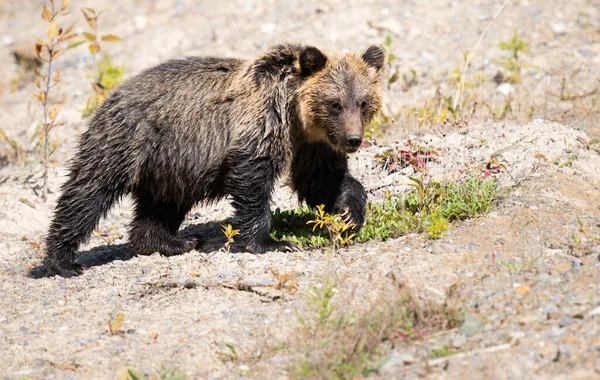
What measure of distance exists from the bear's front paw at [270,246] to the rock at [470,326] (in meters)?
2.13

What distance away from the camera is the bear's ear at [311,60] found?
245 inches

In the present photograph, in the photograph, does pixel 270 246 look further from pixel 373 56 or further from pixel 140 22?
pixel 140 22

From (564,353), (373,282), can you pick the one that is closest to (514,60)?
(373,282)

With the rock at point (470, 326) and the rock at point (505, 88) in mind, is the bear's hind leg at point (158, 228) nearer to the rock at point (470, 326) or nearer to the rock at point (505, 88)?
the rock at point (470, 326)

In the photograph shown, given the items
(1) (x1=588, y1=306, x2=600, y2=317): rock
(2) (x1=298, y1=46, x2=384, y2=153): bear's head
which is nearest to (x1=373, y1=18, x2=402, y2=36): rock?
(2) (x1=298, y1=46, x2=384, y2=153): bear's head

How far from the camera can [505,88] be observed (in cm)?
988

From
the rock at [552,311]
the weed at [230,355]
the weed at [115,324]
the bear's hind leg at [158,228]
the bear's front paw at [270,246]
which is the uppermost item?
the rock at [552,311]

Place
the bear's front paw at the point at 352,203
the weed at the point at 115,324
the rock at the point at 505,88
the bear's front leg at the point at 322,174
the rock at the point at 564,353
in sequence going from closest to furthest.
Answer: the rock at the point at 564,353 < the weed at the point at 115,324 < the bear's front paw at the point at 352,203 < the bear's front leg at the point at 322,174 < the rock at the point at 505,88

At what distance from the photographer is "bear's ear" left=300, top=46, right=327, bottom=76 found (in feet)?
20.5

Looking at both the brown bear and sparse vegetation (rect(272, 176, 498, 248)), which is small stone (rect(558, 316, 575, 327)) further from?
the brown bear

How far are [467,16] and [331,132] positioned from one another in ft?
23.1

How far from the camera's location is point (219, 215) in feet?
26.9

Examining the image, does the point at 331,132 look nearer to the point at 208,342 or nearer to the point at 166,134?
the point at 166,134

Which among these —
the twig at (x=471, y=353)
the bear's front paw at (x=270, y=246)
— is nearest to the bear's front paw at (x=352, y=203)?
the bear's front paw at (x=270, y=246)
